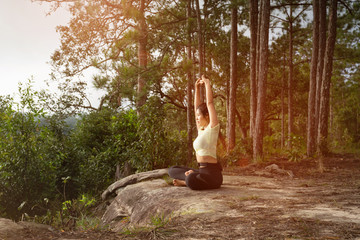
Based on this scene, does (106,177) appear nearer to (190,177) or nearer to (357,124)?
(190,177)

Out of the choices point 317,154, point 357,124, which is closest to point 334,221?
point 317,154

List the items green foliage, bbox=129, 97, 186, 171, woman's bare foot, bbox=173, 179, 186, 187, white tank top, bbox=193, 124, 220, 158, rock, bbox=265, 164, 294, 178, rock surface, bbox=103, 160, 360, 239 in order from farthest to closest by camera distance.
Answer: green foliage, bbox=129, 97, 186, 171 → rock, bbox=265, 164, 294, 178 → woman's bare foot, bbox=173, 179, 186, 187 → white tank top, bbox=193, 124, 220, 158 → rock surface, bbox=103, 160, 360, 239

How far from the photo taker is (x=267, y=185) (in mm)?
6645

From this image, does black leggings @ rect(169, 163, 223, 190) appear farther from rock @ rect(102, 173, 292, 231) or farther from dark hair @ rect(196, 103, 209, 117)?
dark hair @ rect(196, 103, 209, 117)

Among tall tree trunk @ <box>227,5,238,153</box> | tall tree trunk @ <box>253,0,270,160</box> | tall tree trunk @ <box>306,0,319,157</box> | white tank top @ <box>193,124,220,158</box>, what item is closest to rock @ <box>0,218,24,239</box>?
white tank top @ <box>193,124,220,158</box>

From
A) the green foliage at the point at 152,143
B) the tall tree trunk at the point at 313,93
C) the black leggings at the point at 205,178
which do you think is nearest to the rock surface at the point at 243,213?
the black leggings at the point at 205,178

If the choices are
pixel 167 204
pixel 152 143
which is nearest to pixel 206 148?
pixel 167 204

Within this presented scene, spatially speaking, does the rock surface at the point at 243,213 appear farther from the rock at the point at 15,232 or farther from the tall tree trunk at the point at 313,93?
the tall tree trunk at the point at 313,93

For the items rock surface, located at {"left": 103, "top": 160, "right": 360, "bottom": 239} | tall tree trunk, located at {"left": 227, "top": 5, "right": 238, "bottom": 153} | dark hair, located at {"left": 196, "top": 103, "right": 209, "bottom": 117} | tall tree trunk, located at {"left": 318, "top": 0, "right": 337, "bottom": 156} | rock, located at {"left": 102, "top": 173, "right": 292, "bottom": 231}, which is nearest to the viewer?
rock surface, located at {"left": 103, "top": 160, "right": 360, "bottom": 239}

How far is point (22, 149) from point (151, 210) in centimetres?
461

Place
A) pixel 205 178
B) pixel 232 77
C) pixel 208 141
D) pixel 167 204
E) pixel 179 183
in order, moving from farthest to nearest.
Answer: pixel 232 77, pixel 179 183, pixel 205 178, pixel 208 141, pixel 167 204

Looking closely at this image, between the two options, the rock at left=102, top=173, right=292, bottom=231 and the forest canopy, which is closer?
the rock at left=102, top=173, right=292, bottom=231

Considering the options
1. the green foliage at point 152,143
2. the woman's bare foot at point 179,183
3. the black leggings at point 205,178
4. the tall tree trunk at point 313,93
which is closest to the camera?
the black leggings at point 205,178

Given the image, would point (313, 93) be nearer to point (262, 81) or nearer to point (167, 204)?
point (262, 81)
